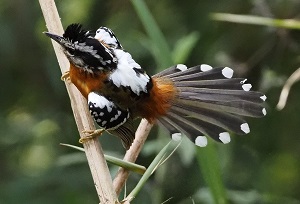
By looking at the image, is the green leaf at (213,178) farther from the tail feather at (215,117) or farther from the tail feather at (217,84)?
the tail feather at (217,84)

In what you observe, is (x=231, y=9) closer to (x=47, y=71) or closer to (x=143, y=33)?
(x=143, y=33)

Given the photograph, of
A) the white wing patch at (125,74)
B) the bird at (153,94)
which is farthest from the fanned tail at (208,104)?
the white wing patch at (125,74)

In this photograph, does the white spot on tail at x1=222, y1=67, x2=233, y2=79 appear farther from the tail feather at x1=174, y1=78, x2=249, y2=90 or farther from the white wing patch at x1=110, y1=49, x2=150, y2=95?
the white wing patch at x1=110, y1=49, x2=150, y2=95

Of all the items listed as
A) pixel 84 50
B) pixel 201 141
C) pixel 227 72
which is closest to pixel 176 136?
pixel 201 141

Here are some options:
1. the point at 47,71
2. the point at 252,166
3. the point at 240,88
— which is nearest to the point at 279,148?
the point at 252,166

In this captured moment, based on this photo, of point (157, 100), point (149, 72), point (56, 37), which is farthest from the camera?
point (149, 72)

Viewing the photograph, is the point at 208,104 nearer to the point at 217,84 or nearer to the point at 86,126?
the point at 217,84
